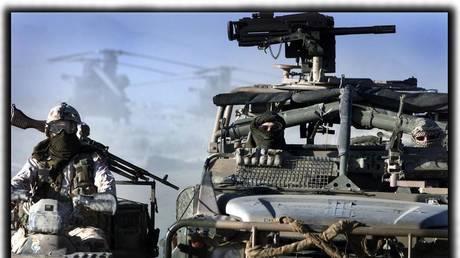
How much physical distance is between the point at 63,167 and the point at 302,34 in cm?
348

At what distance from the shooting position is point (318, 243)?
5602 mm

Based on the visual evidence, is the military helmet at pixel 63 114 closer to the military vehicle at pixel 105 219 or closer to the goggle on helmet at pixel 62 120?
the goggle on helmet at pixel 62 120

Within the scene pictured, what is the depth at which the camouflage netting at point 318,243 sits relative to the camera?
5.60m

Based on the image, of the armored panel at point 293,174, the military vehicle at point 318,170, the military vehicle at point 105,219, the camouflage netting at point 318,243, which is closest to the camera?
the camouflage netting at point 318,243

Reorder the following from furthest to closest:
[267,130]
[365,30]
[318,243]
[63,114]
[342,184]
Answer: [365,30]
[267,130]
[63,114]
[342,184]
[318,243]

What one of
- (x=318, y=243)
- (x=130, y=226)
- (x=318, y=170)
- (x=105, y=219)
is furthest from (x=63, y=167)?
(x=318, y=243)

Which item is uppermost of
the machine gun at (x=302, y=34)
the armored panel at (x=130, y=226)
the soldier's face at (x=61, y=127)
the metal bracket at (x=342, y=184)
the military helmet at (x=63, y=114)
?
the machine gun at (x=302, y=34)

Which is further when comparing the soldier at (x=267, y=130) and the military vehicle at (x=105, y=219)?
the soldier at (x=267, y=130)

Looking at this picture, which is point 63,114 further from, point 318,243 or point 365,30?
point 365,30

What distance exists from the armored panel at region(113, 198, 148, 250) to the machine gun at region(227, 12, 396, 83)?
8.66 feet

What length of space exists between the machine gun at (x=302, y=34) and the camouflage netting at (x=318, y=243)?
157 inches

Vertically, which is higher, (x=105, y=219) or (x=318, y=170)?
(x=318, y=170)

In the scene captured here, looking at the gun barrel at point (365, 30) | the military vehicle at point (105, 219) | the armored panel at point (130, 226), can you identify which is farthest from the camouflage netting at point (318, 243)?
the gun barrel at point (365, 30)

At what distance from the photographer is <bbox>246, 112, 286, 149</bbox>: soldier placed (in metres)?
7.80
